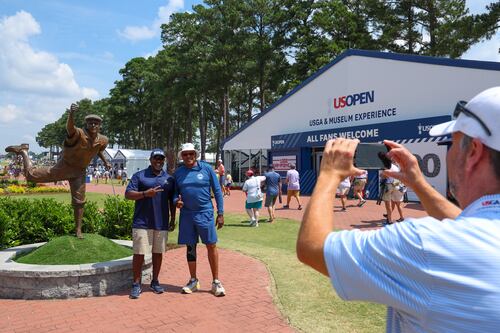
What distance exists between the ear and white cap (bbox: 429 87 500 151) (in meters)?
0.02

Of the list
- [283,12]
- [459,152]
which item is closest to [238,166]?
[283,12]

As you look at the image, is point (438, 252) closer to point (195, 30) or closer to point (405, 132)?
point (405, 132)

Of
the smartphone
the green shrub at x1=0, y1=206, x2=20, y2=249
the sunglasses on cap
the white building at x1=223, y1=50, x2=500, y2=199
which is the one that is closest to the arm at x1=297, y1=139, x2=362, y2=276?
the smartphone

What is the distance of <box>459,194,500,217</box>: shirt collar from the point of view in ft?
3.71

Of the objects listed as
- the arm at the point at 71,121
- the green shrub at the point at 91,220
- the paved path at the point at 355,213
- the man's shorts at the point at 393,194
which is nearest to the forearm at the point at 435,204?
the arm at the point at 71,121

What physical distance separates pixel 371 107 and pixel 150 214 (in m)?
15.5

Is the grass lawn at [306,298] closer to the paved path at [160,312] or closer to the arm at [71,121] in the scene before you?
the paved path at [160,312]

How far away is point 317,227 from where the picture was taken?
1297mm

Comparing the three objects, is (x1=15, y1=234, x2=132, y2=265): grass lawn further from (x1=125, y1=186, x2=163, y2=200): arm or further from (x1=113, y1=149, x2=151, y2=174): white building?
(x1=113, y1=149, x2=151, y2=174): white building

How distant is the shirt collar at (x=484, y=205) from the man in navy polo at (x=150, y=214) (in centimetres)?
466

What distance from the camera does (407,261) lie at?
1094mm

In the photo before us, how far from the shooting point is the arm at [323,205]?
1.27m

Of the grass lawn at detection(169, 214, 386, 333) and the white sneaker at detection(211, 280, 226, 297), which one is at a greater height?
the white sneaker at detection(211, 280, 226, 297)

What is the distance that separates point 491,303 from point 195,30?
40111 mm
